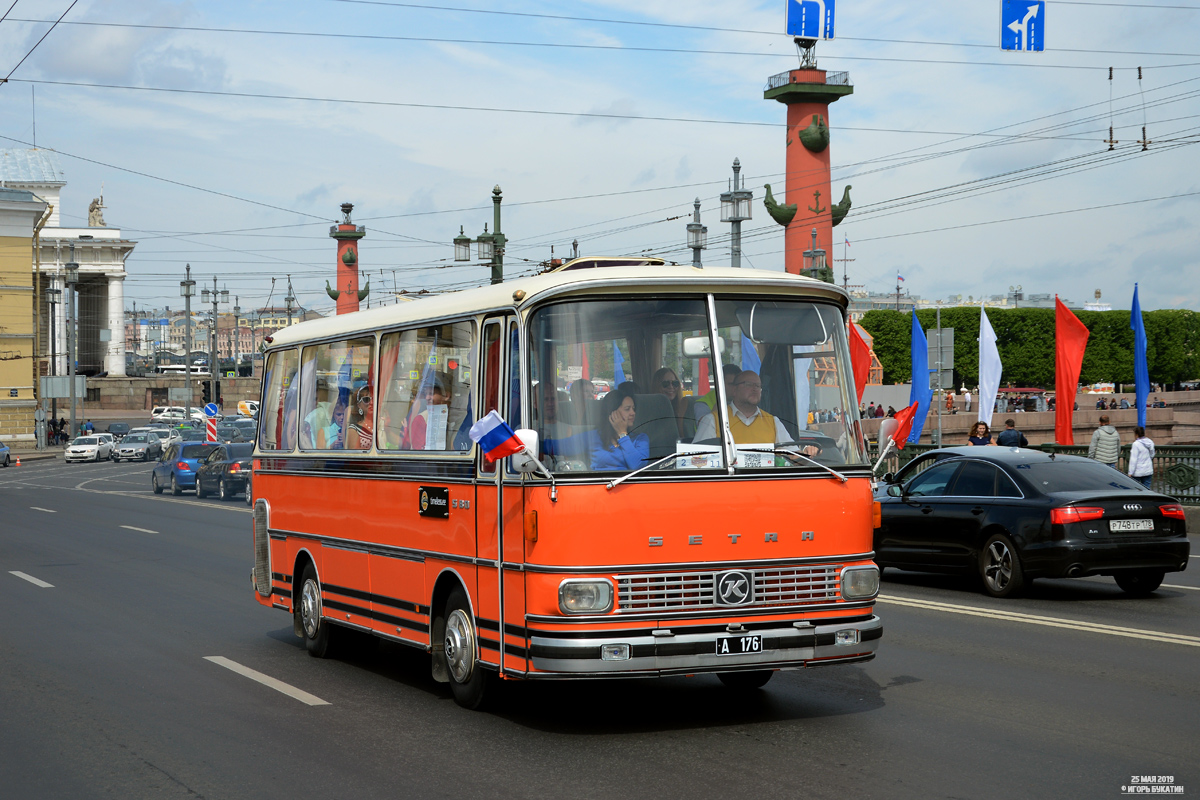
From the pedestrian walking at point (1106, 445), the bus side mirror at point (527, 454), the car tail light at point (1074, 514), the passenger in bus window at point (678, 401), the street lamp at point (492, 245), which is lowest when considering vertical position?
the car tail light at point (1074, 514)

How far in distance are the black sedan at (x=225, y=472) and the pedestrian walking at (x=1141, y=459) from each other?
22658mm

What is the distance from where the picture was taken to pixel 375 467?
31.9 ft

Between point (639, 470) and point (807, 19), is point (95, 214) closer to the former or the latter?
point (807, 19)

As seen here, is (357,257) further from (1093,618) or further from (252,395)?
(1093,618)

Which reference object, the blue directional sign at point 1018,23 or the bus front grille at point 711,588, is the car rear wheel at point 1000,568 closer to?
the bus front grille at point 711,588

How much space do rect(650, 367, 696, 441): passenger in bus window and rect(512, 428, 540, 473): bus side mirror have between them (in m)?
0.79

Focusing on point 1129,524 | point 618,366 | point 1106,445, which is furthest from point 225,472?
point 618,366

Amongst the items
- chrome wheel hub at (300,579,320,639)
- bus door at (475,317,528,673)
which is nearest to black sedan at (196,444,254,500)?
chrome wheel hub at (300,579,320,639)

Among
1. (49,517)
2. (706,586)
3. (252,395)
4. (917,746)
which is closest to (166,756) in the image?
(706,586)

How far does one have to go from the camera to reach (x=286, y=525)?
1155 cm

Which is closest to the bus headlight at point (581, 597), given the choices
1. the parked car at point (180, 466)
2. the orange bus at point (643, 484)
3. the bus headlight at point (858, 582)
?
the orange bus at point (643, 484)

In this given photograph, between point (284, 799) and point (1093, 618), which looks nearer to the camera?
point (284, 799)

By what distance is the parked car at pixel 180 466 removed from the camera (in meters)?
40.7

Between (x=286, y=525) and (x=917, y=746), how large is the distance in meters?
5.92
